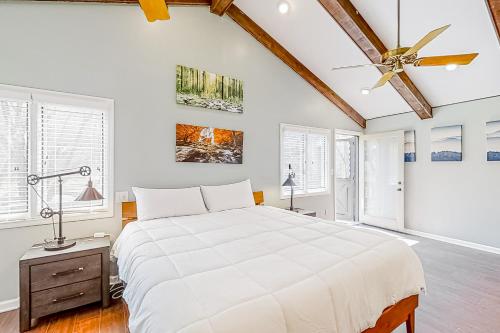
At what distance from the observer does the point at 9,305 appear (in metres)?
2.29

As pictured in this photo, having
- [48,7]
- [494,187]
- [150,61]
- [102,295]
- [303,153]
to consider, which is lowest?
→ [102,295]

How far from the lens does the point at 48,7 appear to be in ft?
8.11

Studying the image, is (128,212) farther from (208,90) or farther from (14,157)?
(208,90)

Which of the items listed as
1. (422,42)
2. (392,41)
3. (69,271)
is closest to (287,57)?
(392,41)

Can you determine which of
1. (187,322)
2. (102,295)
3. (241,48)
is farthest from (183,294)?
(241,48)

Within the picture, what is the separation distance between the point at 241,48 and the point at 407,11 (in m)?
2.23

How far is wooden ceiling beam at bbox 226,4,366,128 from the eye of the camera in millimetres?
3778

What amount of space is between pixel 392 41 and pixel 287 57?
1617mm

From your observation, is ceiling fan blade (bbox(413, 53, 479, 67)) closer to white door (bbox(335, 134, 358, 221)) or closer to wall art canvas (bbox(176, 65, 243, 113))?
wall art canvas (bbox(176, 65, 243, 113))

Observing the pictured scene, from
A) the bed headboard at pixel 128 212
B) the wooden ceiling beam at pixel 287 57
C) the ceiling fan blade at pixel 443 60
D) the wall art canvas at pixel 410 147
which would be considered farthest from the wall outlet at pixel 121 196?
the wall art canvas at pixel 410 147

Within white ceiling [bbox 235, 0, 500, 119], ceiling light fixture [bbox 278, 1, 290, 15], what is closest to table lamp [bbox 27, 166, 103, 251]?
ceiling light fixture [bbox 278, 1, 290, 15]

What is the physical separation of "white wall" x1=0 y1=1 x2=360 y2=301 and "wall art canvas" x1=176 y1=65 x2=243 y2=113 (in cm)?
9

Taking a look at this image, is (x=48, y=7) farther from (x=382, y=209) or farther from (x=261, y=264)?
(x=382, y=209)

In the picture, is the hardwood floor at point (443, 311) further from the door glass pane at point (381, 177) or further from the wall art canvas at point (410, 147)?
the wall art canvas at point (410, 147)
